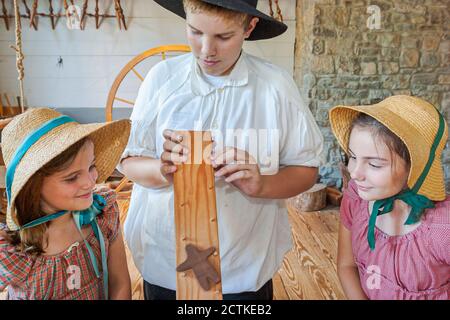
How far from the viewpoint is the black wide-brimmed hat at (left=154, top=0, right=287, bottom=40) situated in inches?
22.3

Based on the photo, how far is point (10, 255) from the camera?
0.62 metres

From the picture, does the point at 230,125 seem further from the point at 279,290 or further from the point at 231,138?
the point at 279,290

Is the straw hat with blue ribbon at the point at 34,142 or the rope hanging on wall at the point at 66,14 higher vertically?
the rope hanging on wall at the point at 66,14

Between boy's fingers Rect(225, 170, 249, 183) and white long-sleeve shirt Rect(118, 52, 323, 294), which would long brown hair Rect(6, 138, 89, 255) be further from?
boy's fingers Rect(225, 170, 249, 183)

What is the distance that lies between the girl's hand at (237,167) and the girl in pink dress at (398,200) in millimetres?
150

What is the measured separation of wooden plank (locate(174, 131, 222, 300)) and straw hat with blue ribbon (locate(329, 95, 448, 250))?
25cm

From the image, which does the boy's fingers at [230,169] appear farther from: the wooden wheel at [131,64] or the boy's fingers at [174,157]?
the wooden wheel at [131,64]

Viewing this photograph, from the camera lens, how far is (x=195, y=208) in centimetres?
53

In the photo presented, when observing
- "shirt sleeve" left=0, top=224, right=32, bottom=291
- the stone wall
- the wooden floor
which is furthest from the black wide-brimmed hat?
the stone wall

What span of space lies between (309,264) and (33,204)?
4.65 ft

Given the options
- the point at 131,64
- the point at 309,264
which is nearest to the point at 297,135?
the point at 309,264

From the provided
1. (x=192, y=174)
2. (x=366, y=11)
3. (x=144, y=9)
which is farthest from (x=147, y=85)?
(x=366, y=11)

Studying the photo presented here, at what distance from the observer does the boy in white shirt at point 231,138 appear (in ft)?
2.12

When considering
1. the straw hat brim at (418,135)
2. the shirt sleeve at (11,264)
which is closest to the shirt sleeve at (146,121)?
the shirt sleeve at (11,264)
